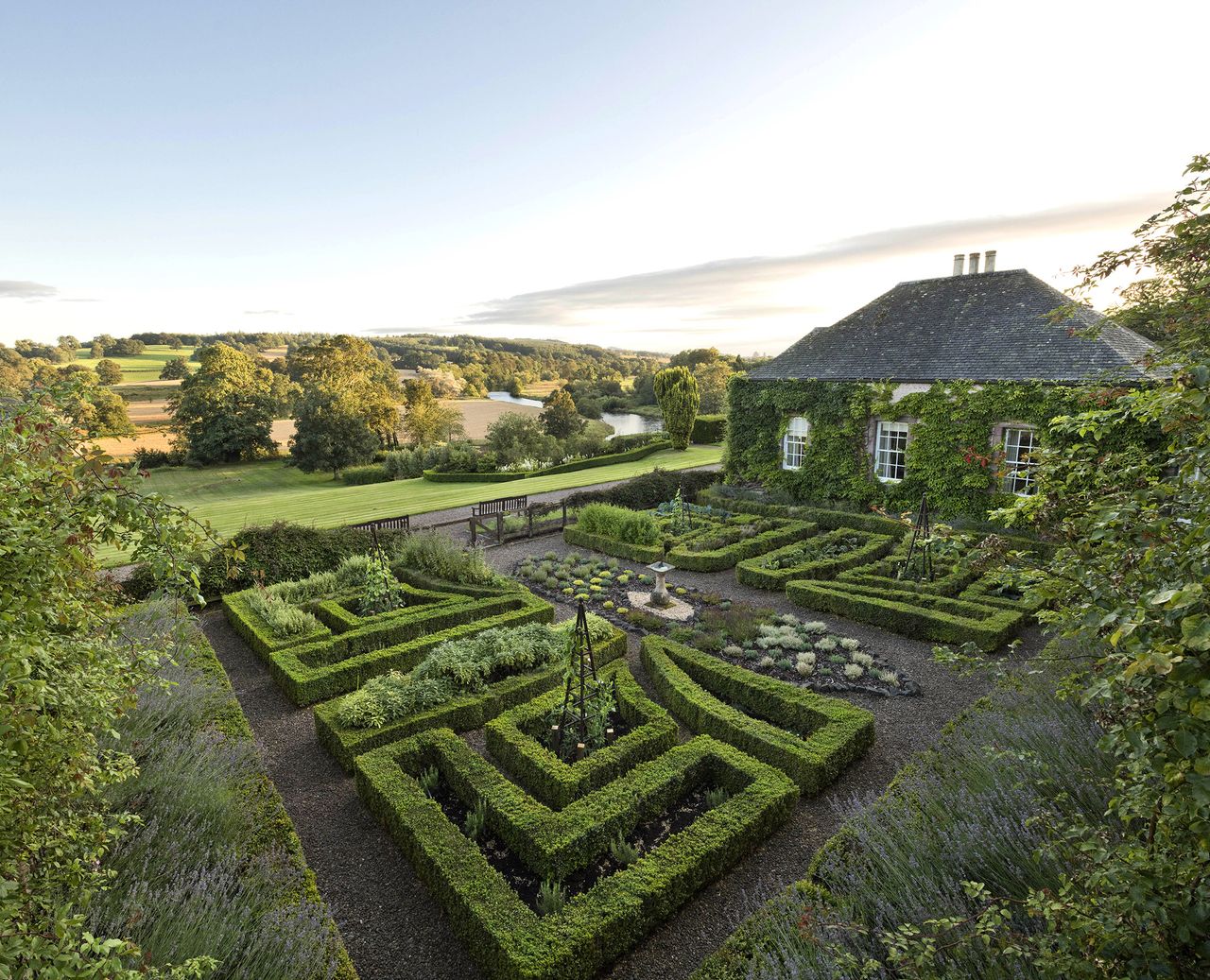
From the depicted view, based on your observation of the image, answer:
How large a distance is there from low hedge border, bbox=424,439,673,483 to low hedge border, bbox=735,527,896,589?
652 inches

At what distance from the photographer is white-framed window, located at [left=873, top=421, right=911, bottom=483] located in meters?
17.7

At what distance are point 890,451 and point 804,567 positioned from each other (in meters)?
7.34

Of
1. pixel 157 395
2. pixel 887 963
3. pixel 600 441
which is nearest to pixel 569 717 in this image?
pixel 887 963

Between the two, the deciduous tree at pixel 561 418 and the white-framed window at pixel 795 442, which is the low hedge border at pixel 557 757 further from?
the deciduous tree at pixel 561 418

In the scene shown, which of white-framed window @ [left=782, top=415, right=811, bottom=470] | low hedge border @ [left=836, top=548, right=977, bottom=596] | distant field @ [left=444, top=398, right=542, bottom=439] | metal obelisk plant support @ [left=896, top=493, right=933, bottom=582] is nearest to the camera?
low hedge border @ [left=836, top=548, right=977, bottom=596]

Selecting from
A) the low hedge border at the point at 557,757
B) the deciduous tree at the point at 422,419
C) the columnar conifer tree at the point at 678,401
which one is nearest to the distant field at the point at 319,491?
the columnar conifer tree at the point at 678,401

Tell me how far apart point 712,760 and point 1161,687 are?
528cm

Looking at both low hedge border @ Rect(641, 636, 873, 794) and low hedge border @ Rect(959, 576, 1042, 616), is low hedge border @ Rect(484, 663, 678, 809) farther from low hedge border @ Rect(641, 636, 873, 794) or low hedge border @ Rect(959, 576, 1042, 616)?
low hedge border @ Rect(959, 576, 1042, 616)

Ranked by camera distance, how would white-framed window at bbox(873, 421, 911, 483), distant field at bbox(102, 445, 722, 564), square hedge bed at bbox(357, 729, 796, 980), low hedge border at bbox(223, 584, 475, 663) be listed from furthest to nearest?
1. distant field at bbox(102, 445, 722, 564)
2. white-framed window at bbox(873, 421, 911, 483)
3. low hedge border at bbox(223, 584, 475, 663)
4. square hedge bed at bbox(357, 729, 796, 980)

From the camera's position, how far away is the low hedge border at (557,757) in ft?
20.7

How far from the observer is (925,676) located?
8.97 meters

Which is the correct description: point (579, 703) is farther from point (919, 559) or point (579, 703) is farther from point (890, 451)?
point (890, 451)

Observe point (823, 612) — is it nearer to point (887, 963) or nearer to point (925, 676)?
point (925, 676)

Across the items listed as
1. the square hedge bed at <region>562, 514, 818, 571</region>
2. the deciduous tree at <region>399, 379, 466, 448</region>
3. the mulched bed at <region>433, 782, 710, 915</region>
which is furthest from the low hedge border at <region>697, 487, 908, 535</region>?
the deciduous tree at <region>399, 379, 466, 448</region>
